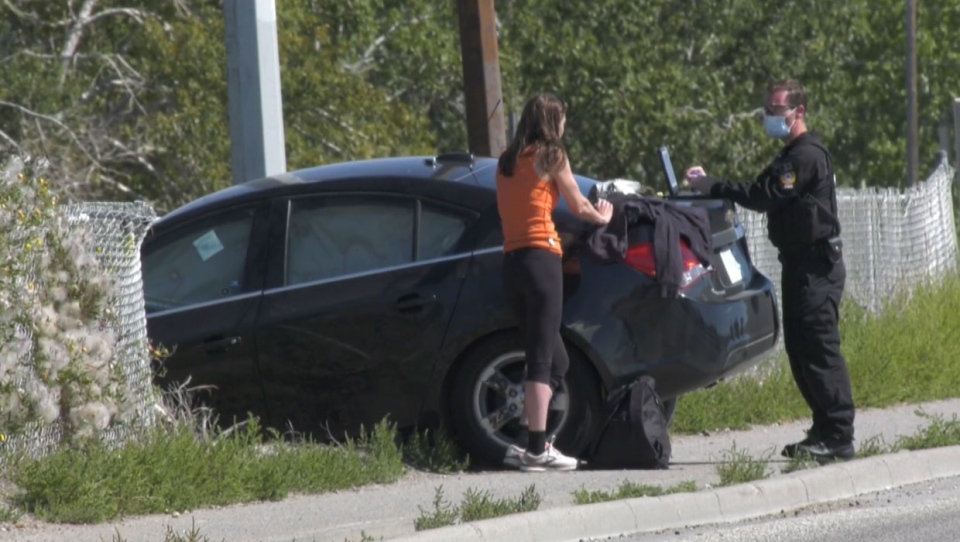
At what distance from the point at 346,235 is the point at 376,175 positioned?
0.35 metres

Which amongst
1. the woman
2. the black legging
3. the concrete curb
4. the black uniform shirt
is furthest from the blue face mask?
the concrete curb

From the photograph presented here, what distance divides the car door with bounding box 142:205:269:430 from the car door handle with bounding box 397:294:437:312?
0.76 metres

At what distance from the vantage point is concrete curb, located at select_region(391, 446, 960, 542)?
646 cm

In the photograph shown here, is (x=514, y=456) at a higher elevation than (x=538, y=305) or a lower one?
lower

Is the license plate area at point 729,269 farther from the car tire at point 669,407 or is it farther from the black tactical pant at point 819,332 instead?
the car tire at point 669,407

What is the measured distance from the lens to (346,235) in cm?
823

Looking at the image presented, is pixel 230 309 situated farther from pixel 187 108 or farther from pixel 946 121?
pixel 187 108

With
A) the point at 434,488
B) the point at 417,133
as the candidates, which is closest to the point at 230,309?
the point at 434,488

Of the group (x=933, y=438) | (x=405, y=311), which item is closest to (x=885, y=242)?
(x=933, y=438)

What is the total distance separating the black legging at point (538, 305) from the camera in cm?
751

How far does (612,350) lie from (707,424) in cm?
182

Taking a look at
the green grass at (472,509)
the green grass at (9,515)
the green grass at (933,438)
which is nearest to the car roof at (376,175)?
the green grass at (472,509)

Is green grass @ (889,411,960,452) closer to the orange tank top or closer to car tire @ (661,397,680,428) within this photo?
car tire @ (661,397,680,428)

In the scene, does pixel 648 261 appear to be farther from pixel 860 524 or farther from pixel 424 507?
pixel 424 507
